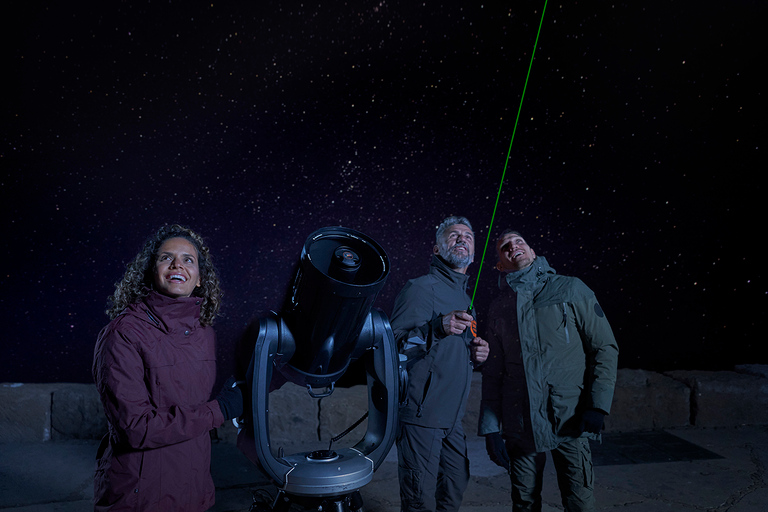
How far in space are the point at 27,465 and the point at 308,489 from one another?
4001 mm

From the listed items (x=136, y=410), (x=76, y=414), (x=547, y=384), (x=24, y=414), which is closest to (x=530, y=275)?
(x=547, y=384)

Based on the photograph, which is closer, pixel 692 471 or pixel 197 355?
pixel 197 355

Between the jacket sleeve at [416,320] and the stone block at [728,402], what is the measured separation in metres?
4.33

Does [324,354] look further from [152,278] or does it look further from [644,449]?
Answer: [644,449]

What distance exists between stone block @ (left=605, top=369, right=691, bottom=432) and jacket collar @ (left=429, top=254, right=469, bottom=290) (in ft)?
11.2

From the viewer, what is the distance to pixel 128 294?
2088 mm

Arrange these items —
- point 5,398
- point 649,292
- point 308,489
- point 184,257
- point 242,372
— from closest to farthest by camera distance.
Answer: point 308,489
point 242,372
point 184,257
point 5,398
point 649,292

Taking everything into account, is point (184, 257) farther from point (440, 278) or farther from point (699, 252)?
point (699, 252)

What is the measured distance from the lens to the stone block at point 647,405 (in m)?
5.31

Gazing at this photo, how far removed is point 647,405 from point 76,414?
603 centimetres

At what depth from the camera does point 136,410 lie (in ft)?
5.60

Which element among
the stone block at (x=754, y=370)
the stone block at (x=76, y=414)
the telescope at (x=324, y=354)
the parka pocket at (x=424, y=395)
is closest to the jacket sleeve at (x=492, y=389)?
the parka pocket at (x=424, y=395)

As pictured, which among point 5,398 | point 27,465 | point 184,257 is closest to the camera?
point 184,257

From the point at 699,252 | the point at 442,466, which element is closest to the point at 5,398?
the point at 442,466
